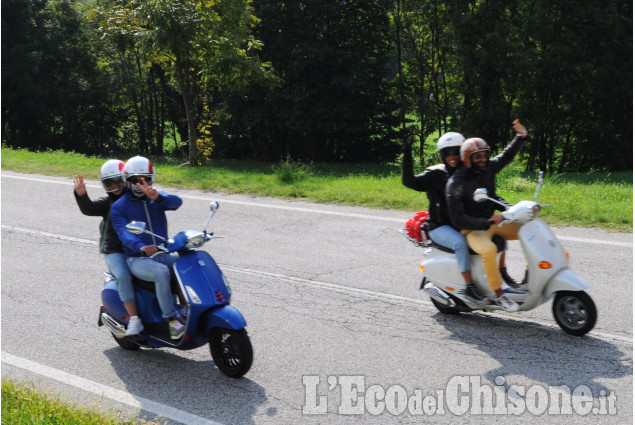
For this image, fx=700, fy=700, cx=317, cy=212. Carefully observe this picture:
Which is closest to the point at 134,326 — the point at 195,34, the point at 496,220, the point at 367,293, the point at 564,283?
the point at 367,293

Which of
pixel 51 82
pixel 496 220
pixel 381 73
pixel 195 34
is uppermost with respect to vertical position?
pixel 195 34

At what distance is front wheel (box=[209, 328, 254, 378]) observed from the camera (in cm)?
534

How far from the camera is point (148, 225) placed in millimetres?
5820

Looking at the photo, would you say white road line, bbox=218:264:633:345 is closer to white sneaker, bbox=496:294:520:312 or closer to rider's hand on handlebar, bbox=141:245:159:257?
white sneaker, bbox=496:294:520:312

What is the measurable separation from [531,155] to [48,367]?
96.7 feet

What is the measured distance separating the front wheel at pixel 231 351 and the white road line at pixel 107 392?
23.5 inches

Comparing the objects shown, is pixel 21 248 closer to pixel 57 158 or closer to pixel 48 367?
pixel 48 367

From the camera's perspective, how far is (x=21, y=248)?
9.90m

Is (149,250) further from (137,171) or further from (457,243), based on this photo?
(457,243)

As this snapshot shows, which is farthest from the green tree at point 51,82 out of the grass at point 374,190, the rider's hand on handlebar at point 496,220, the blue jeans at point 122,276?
the rider's hand on handlebar at point 496,220

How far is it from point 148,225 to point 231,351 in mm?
1276

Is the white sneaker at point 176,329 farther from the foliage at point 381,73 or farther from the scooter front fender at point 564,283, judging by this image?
the foliage at point 381,73

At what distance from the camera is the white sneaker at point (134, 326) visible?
19.1ft

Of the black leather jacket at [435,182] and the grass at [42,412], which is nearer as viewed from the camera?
the grass at [42,412]
